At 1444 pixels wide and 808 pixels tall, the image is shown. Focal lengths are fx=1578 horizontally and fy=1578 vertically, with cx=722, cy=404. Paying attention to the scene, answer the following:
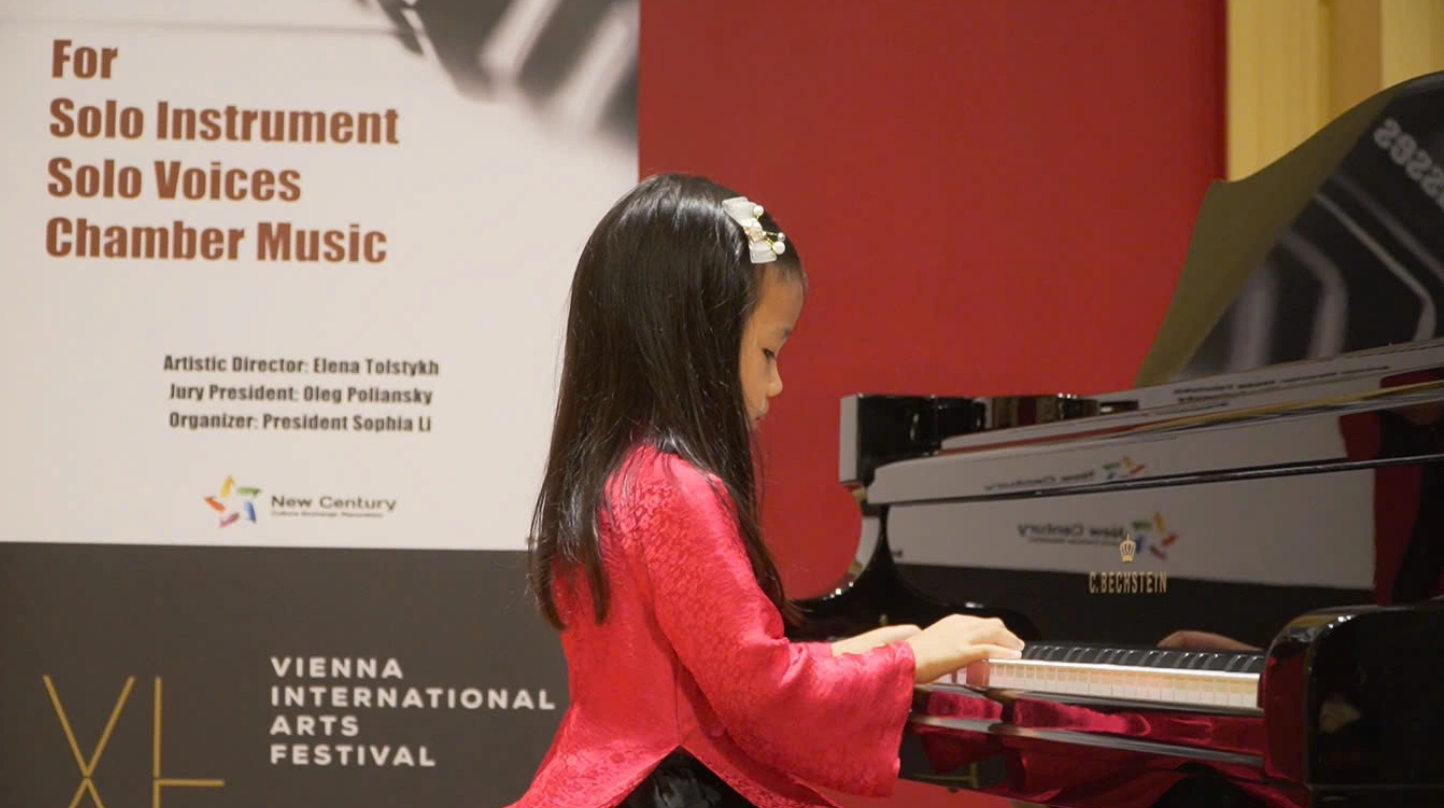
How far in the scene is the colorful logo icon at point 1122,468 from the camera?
5.98ft

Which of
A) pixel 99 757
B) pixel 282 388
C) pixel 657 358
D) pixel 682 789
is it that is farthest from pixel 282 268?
pixel 682 789

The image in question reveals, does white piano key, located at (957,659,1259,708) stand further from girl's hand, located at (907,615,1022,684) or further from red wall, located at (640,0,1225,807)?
red wall, located at (640,0,1225,807)

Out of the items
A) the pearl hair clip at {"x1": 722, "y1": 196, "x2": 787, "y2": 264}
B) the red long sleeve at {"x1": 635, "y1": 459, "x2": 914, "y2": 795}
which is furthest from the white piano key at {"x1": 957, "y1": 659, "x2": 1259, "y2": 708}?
the pearl hair clip at {"x1": 722, "y1": 196, "x2": 787, "y2": 264}

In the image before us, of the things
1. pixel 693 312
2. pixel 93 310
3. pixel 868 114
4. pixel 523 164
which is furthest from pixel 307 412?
pixel 693 312

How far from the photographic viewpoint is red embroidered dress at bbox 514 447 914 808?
155cm

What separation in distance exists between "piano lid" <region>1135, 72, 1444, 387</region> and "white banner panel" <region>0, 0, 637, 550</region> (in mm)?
1610

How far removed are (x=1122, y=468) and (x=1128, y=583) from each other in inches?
5.3

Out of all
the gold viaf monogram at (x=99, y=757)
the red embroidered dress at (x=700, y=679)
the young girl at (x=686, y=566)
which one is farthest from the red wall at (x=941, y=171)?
the red embroidered dress at (x=700, y=679)

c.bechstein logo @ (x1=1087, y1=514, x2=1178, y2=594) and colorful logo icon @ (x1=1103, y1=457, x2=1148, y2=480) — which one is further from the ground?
colorful logo icon @ (x1=1103, y1=457, x2=1148, y2=480)

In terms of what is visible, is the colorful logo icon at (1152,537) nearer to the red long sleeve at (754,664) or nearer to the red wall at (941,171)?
the red long sleeve at (754,664)

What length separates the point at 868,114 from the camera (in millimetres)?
3846

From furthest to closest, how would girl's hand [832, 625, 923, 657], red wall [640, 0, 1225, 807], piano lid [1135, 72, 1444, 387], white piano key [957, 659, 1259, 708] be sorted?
red wall [640, 0, 1225, 807] → piano lid [1135, 72, 1444, 387] → girl's hand [832, 625, 923, 657] → white piano key [957, 659, 1259, 708]

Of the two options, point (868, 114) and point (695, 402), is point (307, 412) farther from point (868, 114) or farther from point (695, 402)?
point (695, 402)

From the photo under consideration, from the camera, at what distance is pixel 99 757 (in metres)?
3.53
